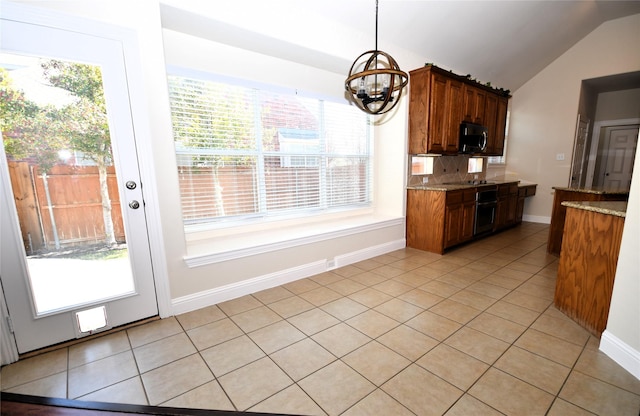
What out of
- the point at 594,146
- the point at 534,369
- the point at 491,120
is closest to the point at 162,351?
the point at 534,369

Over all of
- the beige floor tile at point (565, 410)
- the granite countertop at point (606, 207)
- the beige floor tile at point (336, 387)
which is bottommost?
the beige floor tile at point (565, 410)

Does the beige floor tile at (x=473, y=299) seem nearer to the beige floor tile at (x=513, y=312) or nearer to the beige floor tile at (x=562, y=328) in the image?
the beige floor tile at (x=513, y=312)

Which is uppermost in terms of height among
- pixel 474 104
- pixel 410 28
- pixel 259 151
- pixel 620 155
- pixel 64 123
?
pixel 410 28

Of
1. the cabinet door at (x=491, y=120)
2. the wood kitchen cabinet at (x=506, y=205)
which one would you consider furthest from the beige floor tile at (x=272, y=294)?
the cabinet door at (x=491, y=120)

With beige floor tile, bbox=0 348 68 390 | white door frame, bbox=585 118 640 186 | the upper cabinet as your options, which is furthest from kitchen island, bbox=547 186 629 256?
beige floor tile, bbox=0 348 68 390

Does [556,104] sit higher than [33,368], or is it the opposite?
[556,104]

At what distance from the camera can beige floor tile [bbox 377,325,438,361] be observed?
71.0 inches

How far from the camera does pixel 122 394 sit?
4.93 feet

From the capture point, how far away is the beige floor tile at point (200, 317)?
217 centimetres

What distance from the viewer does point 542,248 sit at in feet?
13.0

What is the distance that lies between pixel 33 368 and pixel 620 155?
30.2ft

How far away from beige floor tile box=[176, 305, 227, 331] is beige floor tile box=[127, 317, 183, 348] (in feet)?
0.17

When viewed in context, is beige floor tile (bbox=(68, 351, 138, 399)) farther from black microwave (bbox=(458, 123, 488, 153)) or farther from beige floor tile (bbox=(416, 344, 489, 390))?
black microwave (bbox=(458, 123, 488, 153))

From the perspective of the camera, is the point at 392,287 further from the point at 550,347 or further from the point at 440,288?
the point at 550,347
